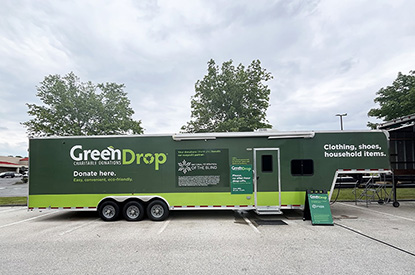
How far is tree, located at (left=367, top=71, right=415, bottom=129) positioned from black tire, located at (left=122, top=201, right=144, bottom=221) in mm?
17729

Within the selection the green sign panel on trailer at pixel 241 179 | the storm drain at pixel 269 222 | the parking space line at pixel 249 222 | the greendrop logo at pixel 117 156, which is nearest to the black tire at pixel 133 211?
the greendrop logo at pixel 117 156

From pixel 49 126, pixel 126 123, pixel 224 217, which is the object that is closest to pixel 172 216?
pixel 224 217

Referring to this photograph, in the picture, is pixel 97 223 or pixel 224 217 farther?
pixel 224 217

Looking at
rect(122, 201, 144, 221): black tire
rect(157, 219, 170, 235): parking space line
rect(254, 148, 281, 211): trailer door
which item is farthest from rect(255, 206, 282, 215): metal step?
rect(122, 201, 144, 221): black tire

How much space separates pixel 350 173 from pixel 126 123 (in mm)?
17122

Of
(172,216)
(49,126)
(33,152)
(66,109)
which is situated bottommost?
(172,216)

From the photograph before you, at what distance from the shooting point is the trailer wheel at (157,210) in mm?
7105

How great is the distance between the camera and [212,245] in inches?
195

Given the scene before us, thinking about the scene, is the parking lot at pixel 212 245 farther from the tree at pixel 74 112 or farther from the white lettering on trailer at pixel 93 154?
the tree at pixel 74 112

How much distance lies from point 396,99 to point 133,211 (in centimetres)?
2055

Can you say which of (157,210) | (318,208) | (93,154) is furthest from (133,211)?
(318,208)

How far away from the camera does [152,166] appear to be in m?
7.29

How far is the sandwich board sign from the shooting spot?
6.55m

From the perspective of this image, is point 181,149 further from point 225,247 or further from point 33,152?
point 33,152
